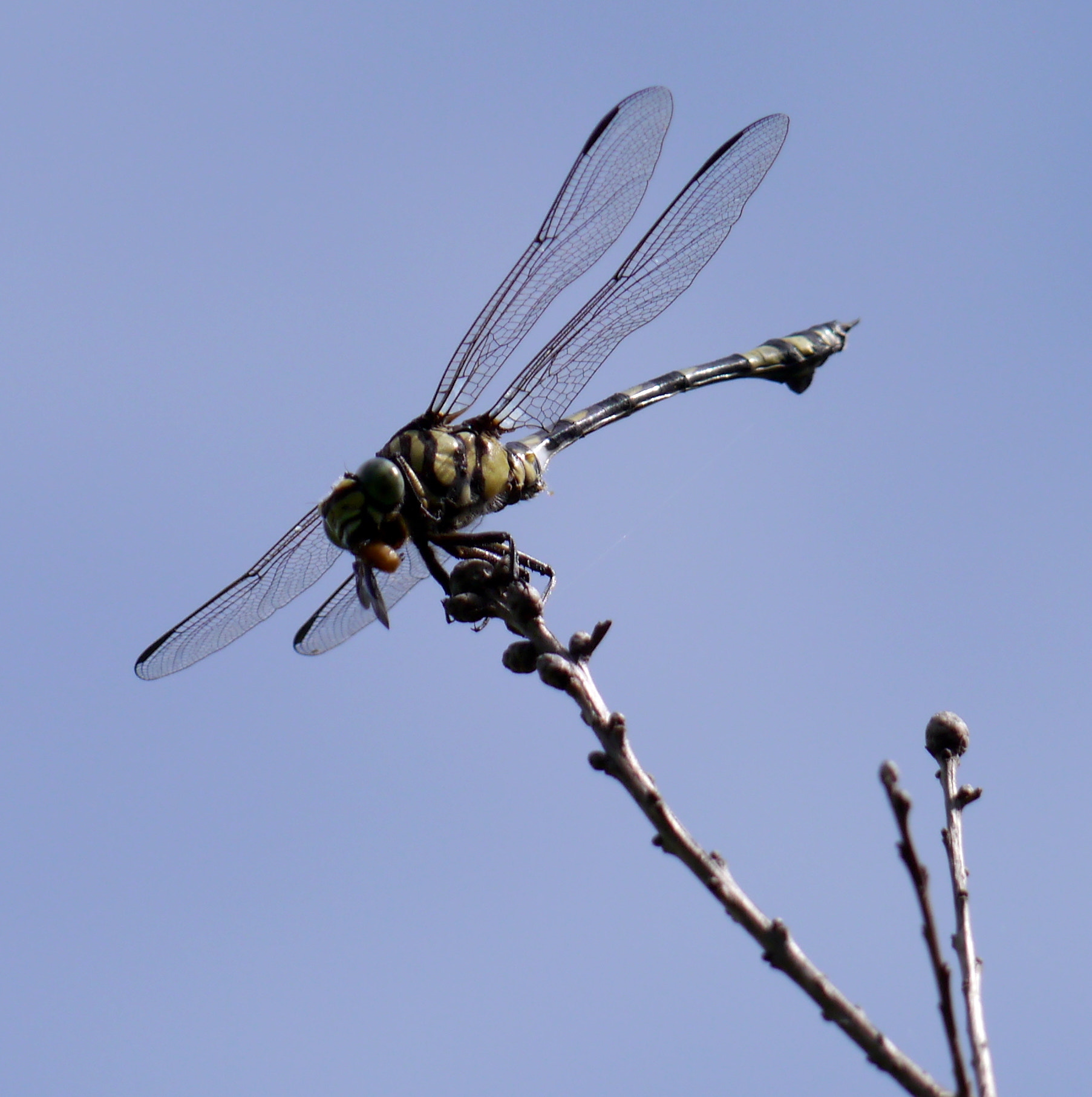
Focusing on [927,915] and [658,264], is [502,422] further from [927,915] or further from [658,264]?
[927,915]

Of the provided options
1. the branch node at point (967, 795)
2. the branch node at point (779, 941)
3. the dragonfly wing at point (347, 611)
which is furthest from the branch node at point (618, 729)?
the dragonfly wing at point (347, 611)

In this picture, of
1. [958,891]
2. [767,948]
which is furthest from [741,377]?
[767,948]

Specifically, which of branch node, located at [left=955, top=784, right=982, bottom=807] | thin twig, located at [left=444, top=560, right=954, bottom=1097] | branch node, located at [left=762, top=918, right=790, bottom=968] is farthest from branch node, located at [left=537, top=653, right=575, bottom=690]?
branch node, located at [left=955, top=784, right=982, bottom=807]

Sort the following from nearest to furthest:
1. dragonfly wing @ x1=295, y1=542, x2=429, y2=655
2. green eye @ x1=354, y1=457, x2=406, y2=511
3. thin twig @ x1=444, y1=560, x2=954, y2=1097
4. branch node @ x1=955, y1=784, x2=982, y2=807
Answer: thin twig @ x1=444, y1=560, x2=954, y2=1097, branch node @ x1=955, y1=784, x2=982, y2=807, green eye @ x1=354, y1=457, x2=406, y2=511, dragonfly wing @ x1=295, y1=542, x2=429, y2=655

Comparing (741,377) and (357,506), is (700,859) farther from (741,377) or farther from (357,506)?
(741,377)

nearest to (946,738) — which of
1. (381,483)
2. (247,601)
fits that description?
(381,483)

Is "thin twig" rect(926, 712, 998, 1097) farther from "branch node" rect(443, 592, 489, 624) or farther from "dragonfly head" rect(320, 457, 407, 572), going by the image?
"dragonfly head" rect(320, 457, 407, 572)
